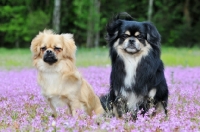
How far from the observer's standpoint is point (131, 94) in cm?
619

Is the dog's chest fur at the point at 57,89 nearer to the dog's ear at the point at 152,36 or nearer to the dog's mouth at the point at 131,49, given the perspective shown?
the dog's mouth at the point at 131,49

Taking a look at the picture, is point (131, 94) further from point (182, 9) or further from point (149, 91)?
point (182, 9)

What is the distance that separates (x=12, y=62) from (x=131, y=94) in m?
11.5

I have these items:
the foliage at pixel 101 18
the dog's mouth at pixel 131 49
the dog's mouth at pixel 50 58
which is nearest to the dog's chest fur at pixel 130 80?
the dog's mouth at pixel 131 49

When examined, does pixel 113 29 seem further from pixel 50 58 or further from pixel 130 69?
pixel 50 58

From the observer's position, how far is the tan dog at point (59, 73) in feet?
19.7

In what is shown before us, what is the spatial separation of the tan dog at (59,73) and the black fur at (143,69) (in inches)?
19.5

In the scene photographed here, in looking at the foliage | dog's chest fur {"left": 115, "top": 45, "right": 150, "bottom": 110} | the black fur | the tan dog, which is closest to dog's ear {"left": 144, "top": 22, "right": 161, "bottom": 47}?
the black fur

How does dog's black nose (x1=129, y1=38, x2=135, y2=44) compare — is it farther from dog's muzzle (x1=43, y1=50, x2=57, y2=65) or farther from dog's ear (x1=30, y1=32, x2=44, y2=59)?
dog's ear (x1=30, y1=32, x2=44, y2=59)

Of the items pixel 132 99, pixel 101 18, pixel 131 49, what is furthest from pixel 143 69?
pixel 101 18

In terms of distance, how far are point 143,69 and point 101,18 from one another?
2920 cm

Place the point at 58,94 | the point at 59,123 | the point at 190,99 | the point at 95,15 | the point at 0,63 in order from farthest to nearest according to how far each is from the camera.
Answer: the point at 95,15 < the point at 0,63 < the point at 190,99 < the point at 58,94 < the point at 59,123

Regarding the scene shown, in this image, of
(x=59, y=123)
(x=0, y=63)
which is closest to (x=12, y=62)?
A: (x=0, y=63)

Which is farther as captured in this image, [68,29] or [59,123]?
[68,29]
